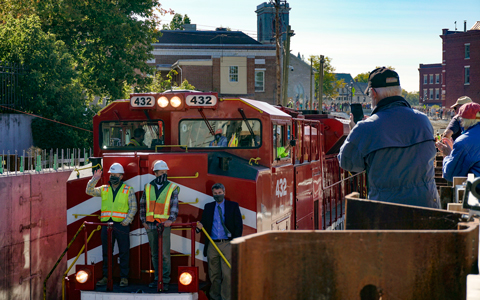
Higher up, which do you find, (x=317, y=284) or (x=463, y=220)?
(x=463, y=220)

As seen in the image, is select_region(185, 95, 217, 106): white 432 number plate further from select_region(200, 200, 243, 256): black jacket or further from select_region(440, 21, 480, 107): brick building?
select_region(440, 21, 480, 107): brick building

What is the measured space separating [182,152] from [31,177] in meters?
4.07

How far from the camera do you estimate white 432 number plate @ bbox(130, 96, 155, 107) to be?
812cm

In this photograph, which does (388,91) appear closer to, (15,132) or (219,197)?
(219,197)

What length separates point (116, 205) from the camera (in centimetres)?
702

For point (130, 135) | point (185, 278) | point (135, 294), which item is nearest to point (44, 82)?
point (130, 135)

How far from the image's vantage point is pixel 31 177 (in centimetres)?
1011

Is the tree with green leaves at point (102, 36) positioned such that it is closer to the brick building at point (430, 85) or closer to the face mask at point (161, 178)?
the face mask at point (161, 178)

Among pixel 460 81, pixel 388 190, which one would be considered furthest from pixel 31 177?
pixel 460 81

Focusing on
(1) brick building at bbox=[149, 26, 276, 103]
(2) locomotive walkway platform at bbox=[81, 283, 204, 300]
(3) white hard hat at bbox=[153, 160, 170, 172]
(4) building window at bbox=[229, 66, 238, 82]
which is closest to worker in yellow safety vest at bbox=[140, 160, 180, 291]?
(3) white hard hat at bbox=[153, 160, 170, 172]

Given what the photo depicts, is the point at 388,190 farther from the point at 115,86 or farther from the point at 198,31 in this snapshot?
the point at 198,31


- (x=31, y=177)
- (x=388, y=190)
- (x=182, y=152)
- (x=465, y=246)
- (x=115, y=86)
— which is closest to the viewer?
(x=465, y=246)

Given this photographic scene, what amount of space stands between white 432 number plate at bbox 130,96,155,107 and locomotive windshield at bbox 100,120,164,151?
1.14 feet

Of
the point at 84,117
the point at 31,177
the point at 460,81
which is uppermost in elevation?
the point at 460,81
